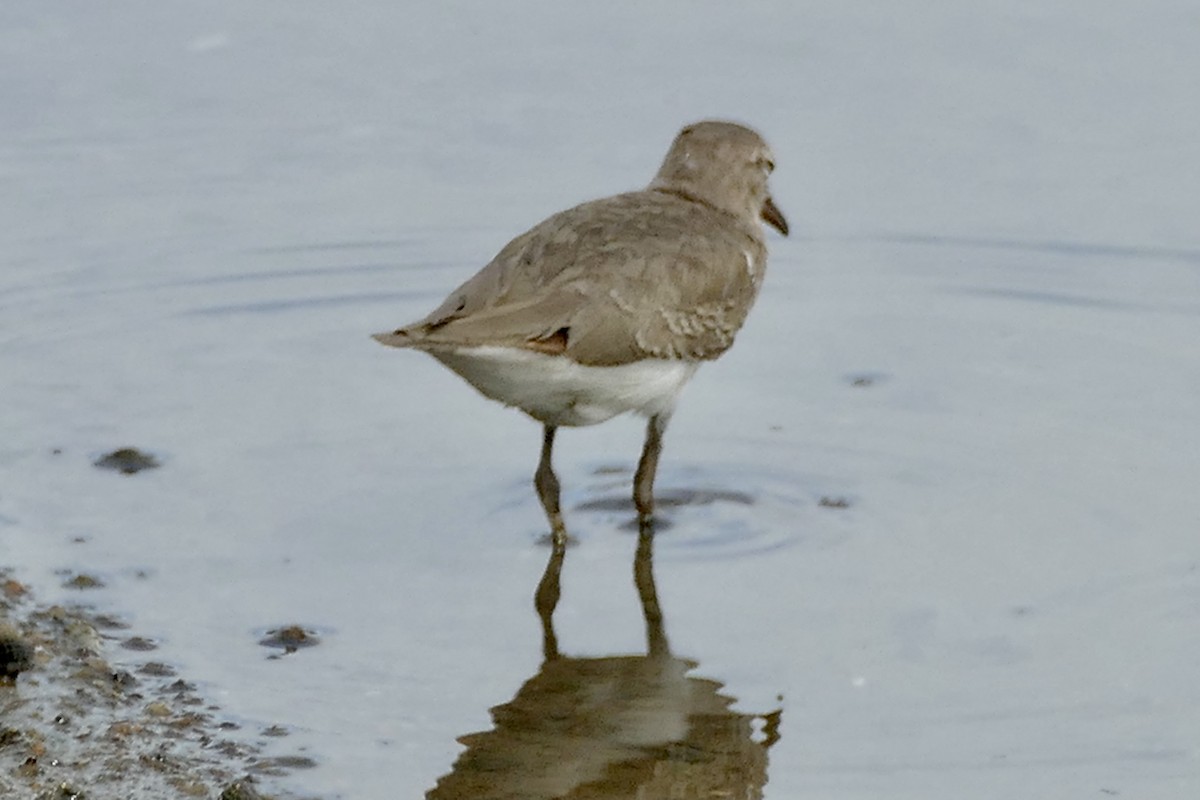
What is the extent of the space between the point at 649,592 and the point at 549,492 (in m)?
0.60

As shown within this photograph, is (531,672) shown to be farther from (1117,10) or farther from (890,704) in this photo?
(1117,10)

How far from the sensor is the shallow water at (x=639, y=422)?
6.57 meters

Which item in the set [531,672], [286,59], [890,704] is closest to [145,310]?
[286,59]

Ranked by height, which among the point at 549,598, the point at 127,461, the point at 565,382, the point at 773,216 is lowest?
the point at 549,598

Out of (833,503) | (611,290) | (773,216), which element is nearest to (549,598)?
(611,290)

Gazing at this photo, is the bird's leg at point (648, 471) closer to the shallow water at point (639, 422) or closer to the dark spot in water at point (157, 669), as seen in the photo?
the shallow water at point (639, 422)

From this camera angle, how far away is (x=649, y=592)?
7383mm

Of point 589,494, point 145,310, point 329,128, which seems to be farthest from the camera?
point 329,128

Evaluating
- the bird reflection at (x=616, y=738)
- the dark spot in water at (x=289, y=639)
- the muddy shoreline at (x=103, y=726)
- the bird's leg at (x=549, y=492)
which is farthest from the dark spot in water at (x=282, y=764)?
the bird's leg at (x=549, y=492)

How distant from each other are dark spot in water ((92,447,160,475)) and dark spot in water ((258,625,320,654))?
1511 millimetres

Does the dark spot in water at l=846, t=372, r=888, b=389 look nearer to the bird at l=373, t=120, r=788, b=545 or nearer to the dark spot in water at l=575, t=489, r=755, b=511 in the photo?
the bird at l=373, t=120, r=788, b=545

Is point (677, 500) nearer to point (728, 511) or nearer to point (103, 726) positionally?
point (728, 511)

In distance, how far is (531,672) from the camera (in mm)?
6762

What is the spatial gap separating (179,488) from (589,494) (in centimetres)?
150
